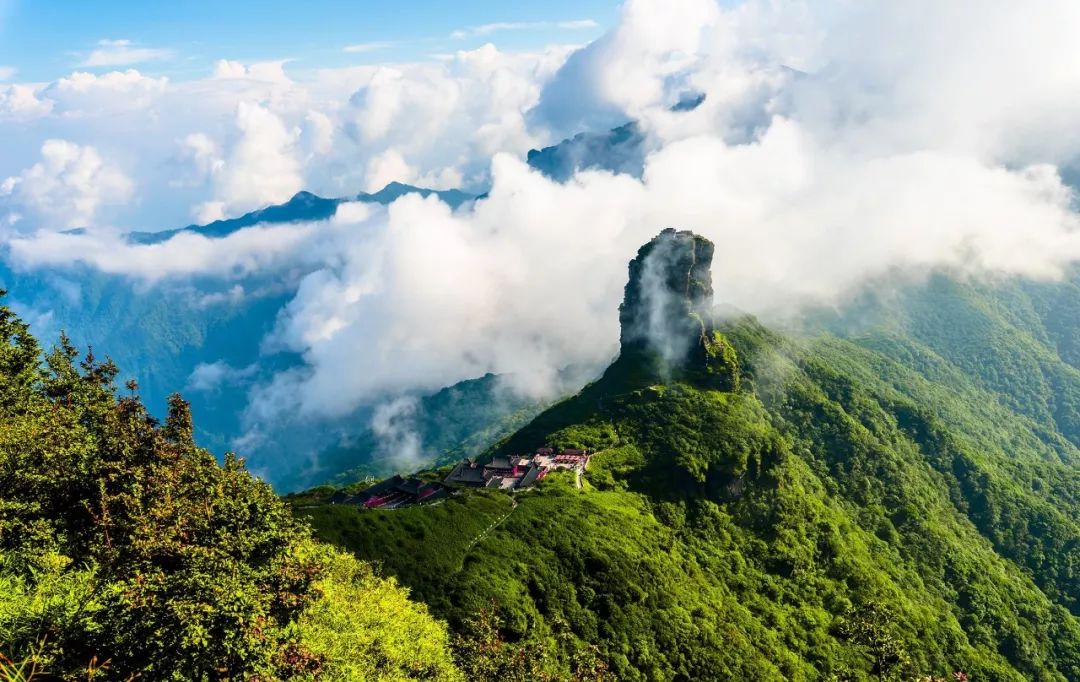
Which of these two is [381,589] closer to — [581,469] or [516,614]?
[516,614]

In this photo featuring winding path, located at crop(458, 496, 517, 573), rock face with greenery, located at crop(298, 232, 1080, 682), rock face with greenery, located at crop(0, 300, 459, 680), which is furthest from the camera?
winding path, located at crop(458, 496, 517, 573)

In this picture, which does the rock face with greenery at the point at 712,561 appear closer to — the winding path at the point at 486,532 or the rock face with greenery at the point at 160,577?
the winding path at the point at 486,532

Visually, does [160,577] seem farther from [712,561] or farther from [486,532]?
[712,561]

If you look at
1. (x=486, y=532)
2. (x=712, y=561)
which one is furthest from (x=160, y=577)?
(x=712, y=561)

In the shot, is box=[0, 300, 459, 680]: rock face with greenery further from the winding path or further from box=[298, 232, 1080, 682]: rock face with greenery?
the winding path

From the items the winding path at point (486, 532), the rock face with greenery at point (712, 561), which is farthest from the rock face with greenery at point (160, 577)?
the winding path at point (486, 532)

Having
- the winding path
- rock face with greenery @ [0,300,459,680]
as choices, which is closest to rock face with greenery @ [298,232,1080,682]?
the winding path

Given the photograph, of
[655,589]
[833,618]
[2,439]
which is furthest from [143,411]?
[833,618]

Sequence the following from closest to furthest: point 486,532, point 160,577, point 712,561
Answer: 1. point 160,577
2. point 486,532
3. point 712,561

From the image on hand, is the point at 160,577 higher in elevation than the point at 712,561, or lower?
higher
